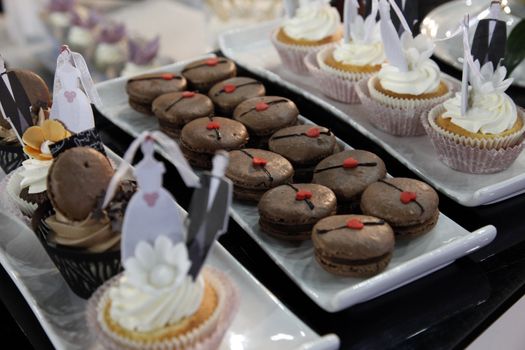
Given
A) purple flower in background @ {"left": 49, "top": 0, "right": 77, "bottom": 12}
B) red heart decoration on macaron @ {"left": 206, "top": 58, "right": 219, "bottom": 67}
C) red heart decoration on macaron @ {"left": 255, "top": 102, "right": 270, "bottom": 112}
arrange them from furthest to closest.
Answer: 1. purple flower in background @ {"left": 49, "top": 0, "right": 77, "bottom": 12}
2. red heart decoration on macaron @ {"left": 206, "top": 58, "right": 219, "bottom": 67}
3. red heart decoration on macaron @ {"left": 255, "top": 102, "right": 270, "bottom": 112}

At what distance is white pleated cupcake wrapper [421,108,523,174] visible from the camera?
2113 millimetres

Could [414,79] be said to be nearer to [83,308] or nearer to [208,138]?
[208,138]

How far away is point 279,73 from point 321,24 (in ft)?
0.86

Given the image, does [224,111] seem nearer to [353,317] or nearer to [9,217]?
[9,217]

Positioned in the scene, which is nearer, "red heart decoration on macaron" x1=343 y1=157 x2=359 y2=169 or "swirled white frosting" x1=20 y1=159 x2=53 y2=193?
"swirled white frosting" x1=20 y1=159 x2=53 y2=193

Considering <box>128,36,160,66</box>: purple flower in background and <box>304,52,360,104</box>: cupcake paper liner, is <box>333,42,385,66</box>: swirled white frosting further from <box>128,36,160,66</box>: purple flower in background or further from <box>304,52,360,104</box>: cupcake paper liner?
<box>128,36,160,66</box>: purple flower in background

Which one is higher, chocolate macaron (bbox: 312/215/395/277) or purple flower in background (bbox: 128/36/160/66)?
chocolate macaron (bbox: 312/215/395/277)

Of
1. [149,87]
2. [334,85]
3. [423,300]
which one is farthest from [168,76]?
[423,300]

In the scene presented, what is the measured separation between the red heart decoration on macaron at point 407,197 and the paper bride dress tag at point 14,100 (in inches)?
40.5

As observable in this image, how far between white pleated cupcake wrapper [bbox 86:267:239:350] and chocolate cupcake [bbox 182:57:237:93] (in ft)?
3.95

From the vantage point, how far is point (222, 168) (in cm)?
136

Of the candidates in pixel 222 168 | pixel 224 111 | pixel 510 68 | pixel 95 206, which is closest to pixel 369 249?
pixel 222 168

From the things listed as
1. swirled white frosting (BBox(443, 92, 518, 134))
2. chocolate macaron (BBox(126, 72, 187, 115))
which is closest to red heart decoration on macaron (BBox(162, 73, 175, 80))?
chocolate macaron (BBox(126, 72, 187, 115))

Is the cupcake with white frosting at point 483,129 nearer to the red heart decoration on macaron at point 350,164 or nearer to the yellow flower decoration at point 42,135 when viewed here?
the red heart decoration on macaron at point 350,164
